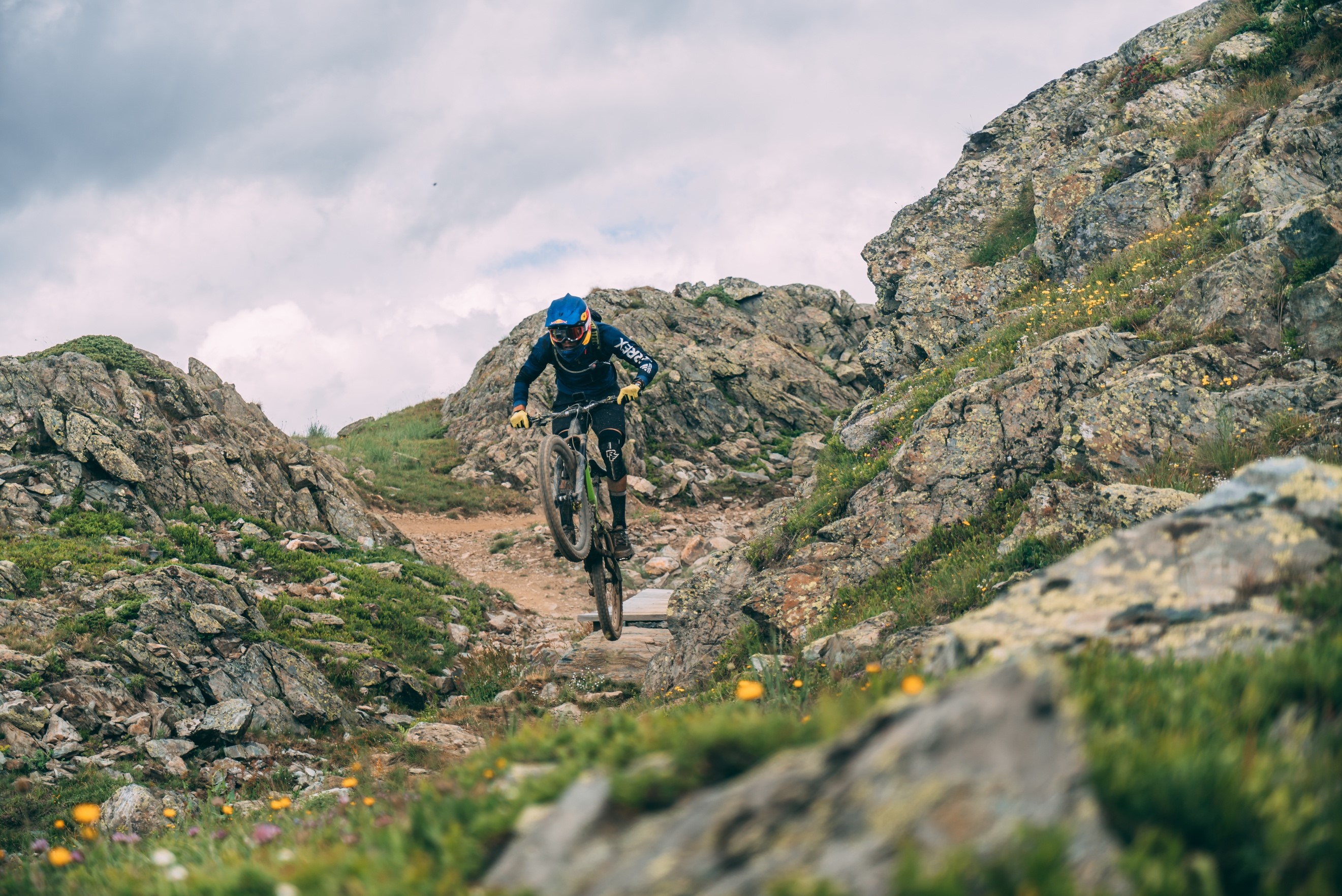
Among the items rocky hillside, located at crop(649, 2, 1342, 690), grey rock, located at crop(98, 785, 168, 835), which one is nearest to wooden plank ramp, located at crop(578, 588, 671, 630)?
rocky hillside, located at crop(649, 2, 1342, 690)

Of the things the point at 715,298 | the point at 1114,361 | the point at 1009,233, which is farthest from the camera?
the point at 715,298

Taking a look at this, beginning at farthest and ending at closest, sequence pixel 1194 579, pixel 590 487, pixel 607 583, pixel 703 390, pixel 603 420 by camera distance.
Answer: pixel 703 390 → pixel 607 583 → pixel 603 420 → pixel 590 487 → pixel 1194 579

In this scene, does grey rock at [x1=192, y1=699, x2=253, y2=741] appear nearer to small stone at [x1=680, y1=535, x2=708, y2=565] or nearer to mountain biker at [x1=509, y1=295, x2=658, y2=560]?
mountain biker at [x1=509, y1=295, x2=658, y2=560]

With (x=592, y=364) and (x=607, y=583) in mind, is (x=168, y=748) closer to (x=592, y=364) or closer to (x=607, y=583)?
(x=607, y=583)

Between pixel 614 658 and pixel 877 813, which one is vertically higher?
pixel 877 813

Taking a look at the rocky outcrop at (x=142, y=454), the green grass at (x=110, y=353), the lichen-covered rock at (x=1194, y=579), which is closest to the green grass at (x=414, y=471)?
the rocky outcrop at (x=142, y=454)

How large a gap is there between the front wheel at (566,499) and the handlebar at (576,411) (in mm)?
425

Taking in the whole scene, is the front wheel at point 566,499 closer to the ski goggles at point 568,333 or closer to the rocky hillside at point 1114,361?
the ski goggles at point 568,333

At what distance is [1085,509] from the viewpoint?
26.9 feet

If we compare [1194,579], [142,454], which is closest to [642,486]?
[142,454]

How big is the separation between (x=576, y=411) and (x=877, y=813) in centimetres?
860

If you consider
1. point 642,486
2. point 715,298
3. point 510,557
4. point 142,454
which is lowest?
point 510,557

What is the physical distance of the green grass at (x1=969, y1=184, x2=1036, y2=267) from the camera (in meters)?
20.7

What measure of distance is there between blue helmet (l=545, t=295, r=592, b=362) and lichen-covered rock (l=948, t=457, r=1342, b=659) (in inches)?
281
